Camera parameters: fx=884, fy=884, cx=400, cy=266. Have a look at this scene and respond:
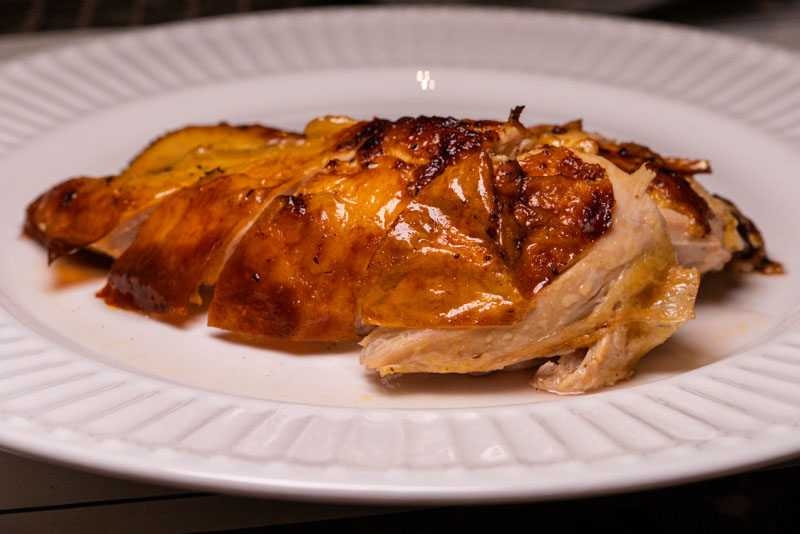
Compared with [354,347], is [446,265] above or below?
above

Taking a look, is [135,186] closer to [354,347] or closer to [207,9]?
[354,347]

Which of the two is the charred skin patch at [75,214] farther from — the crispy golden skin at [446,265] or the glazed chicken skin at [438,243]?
the crispy golden skin at [446,265]

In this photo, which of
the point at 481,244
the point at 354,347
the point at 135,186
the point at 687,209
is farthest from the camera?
the point at 135,186

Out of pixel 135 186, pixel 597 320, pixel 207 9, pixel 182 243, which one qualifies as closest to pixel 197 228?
pixel 182 243

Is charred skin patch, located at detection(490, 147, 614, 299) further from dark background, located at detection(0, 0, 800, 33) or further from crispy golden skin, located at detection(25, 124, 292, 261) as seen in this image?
dark background, located at detection(0, 0, 800, 33)

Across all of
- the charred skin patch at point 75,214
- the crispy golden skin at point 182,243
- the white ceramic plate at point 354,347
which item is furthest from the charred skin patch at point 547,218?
the charred skin patch at point 75,214

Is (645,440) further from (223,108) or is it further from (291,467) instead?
(223,108)

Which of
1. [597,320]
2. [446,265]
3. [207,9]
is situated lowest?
[597,320]

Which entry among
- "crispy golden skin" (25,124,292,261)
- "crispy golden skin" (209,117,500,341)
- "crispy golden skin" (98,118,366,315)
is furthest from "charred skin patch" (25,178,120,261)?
"crispy golden skin" (209,117,500,341)
